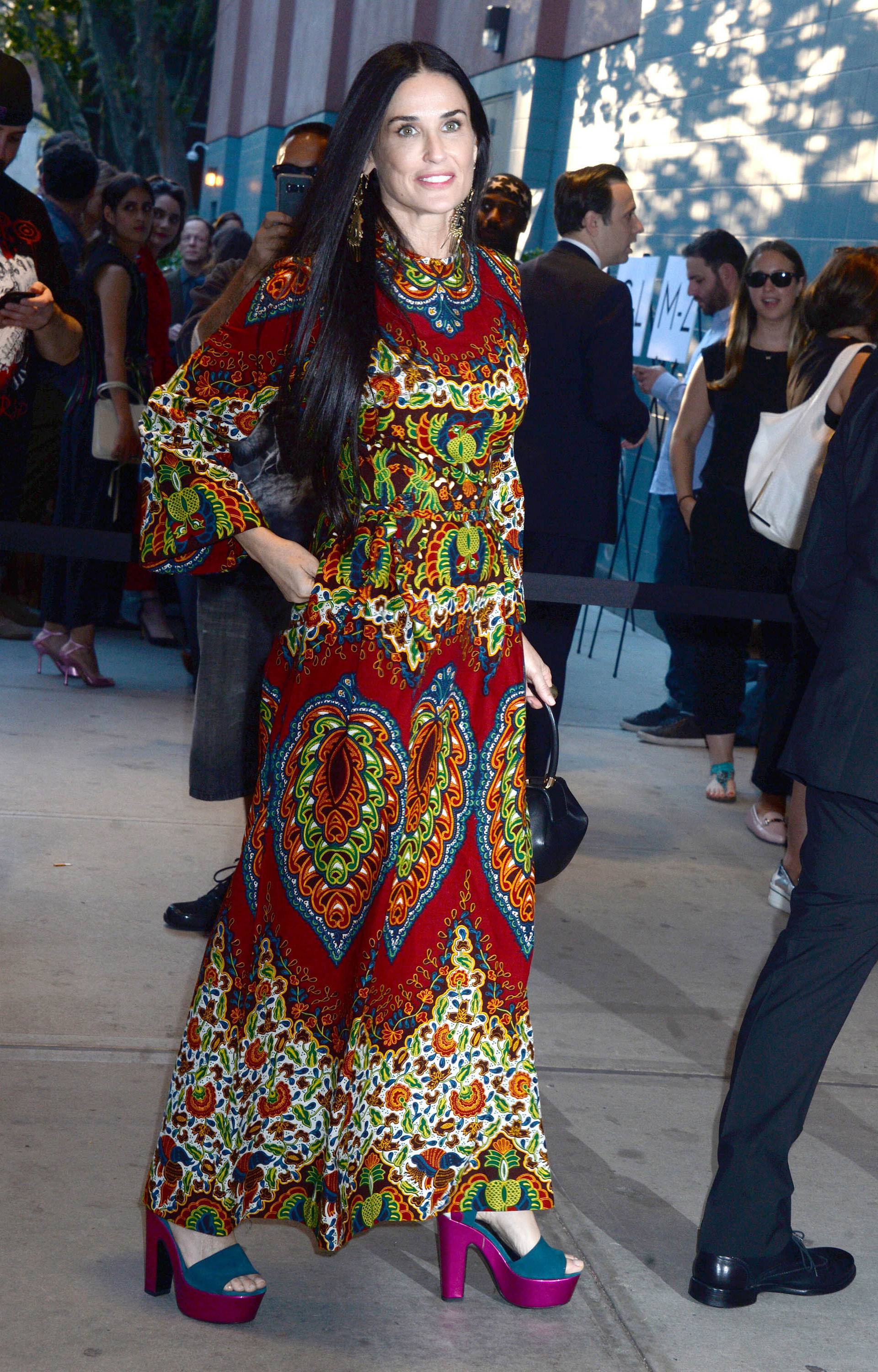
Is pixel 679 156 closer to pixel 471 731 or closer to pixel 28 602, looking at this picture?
pixel 28 602

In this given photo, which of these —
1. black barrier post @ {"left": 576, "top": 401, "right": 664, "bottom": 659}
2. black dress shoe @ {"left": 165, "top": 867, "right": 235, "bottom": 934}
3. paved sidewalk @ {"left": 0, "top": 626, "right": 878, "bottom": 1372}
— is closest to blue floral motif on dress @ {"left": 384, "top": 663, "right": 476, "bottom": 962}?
paved sidewalk @ {"left": 0, "top": 626, "right": 878, "bottom": 1372}

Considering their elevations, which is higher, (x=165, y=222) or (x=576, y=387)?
(x=165, y=222)

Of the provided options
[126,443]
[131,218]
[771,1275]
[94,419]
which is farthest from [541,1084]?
[131,218]

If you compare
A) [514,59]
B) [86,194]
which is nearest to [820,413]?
[86,194]

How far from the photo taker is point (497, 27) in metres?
12.3

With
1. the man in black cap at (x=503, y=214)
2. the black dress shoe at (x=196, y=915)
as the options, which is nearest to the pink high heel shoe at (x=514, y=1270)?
the black dress shoe at (x=196, y=915)

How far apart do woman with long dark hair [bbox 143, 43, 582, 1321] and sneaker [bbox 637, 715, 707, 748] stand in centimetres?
415

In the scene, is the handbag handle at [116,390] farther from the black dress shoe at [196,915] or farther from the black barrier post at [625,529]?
the black dress shoe at [196,915]

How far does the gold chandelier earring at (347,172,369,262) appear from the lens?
7.36 feet

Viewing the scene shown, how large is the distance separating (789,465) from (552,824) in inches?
46.3

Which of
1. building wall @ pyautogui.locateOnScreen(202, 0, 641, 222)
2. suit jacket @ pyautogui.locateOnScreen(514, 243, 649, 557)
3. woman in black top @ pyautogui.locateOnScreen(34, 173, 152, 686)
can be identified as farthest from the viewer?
building wall @ pyautogui.locateOnScreen(202, 0, 641, 222)

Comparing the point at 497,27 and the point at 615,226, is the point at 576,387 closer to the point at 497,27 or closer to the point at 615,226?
the point at 615,226

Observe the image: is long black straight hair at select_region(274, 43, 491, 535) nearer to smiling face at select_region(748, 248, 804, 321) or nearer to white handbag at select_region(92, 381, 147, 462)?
smiling face at select_region(748, 248, 804, 321)

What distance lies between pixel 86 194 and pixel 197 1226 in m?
5.34
